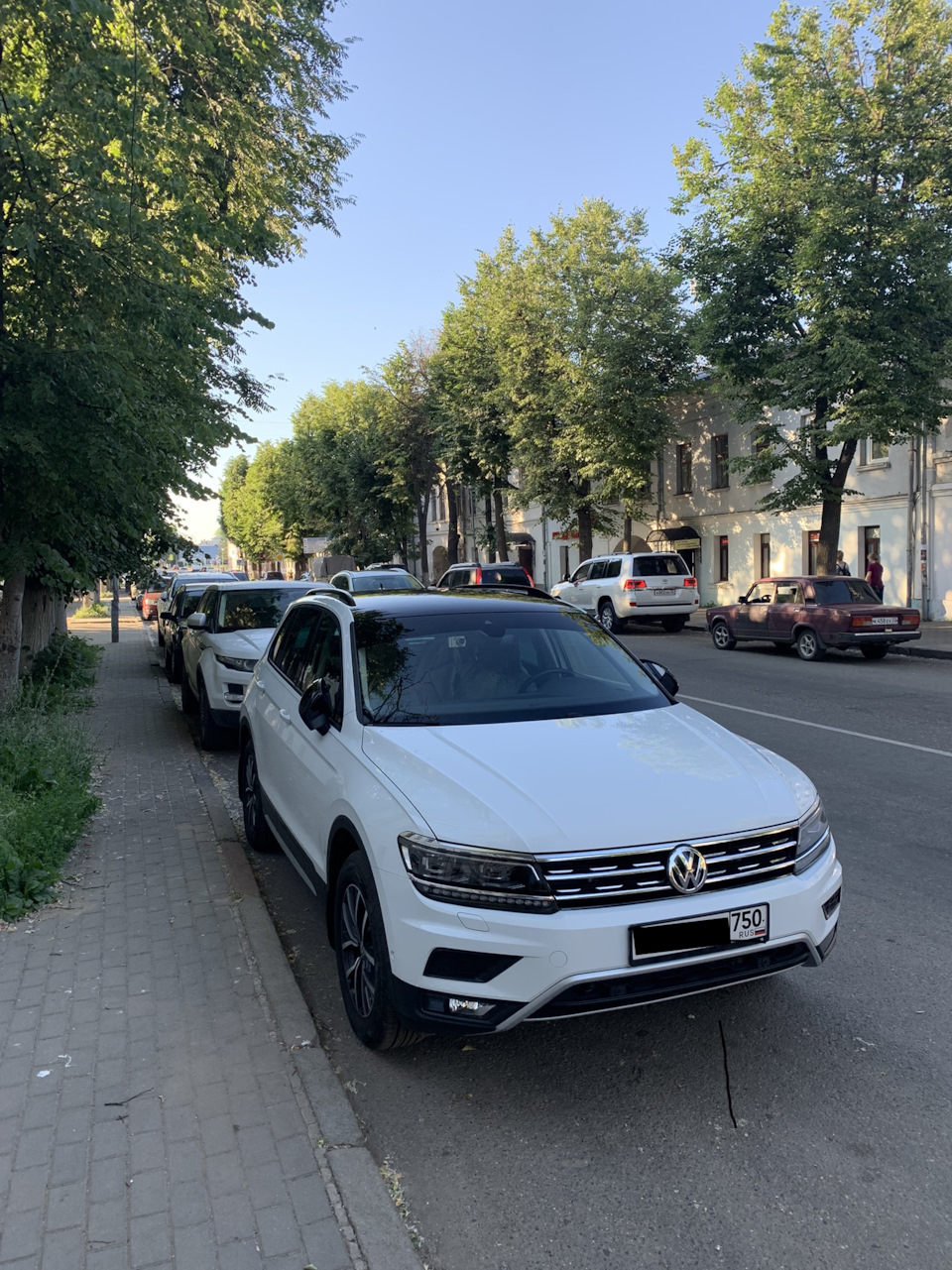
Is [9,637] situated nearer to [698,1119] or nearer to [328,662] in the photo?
[328,662]

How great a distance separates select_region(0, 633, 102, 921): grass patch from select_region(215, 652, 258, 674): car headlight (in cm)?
145

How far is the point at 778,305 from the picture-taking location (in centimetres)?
2083

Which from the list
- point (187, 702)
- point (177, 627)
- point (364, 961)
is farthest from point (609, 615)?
point (364, 961)

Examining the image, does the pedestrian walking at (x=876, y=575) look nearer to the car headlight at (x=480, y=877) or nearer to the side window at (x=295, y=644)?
the side window at (x=295, y=644)

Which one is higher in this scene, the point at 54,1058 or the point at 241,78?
the point at 241,78

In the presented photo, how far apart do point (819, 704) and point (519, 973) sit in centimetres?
970

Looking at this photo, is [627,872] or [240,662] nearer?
[627,872]

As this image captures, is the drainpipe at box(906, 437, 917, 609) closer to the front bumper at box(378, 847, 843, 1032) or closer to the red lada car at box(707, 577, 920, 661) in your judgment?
the red lada car at box(707, 577, 920, 661)

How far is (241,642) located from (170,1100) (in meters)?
6.51

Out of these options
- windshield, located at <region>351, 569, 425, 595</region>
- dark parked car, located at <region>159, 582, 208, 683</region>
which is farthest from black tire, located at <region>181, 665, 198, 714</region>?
windshield, located at <region>351, 569, 425, 595</region>

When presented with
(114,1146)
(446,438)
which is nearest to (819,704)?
(114,1146)

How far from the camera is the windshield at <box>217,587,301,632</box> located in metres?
10.2

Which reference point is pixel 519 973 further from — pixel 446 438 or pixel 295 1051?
pixel 446 438

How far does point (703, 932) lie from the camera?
297 cm
